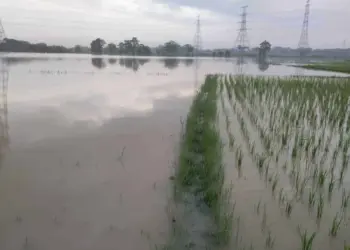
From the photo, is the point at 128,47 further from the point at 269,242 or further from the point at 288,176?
the point at 269,242

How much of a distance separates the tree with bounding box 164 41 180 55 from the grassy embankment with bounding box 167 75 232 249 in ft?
286

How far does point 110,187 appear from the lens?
3.66 meters

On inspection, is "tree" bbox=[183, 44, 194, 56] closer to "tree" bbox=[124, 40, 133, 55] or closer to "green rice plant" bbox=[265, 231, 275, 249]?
"tree" bbox=[124, 40, 133, 55]

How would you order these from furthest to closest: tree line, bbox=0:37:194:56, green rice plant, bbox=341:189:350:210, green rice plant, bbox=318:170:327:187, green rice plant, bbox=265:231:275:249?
tree line, bbox=0:37:194:56 → green rice plant, bbox=318:170:327:187 → green rice plant, bbox=341:189:350:210 → green rice plant, bbox=265:231:275:249

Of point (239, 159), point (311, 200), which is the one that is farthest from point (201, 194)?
point (239, 159)

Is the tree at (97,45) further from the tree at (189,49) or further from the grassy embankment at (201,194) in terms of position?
the grassy embankment at (201,194)

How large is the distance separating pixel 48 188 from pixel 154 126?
11.1 feet

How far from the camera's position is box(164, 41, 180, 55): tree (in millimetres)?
90062

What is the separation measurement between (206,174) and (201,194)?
483 millimetres

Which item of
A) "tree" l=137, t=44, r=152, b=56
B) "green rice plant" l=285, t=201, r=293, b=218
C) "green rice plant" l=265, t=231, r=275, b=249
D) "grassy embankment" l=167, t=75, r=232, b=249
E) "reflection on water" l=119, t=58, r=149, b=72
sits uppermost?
"tree" l=137, t=44, r=152, b=56

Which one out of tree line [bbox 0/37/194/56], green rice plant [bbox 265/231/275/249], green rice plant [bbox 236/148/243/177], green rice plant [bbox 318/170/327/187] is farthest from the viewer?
tree line [bbox 0/37/194/56]

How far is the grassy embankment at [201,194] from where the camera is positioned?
2.69 m

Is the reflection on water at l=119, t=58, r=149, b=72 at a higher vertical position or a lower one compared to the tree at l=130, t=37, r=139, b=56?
lower

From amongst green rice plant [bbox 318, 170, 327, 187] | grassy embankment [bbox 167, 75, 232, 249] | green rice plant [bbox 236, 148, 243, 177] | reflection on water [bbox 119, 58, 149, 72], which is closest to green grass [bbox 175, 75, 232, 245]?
grassy embankment [bbox 167, 75, 232, 249]
